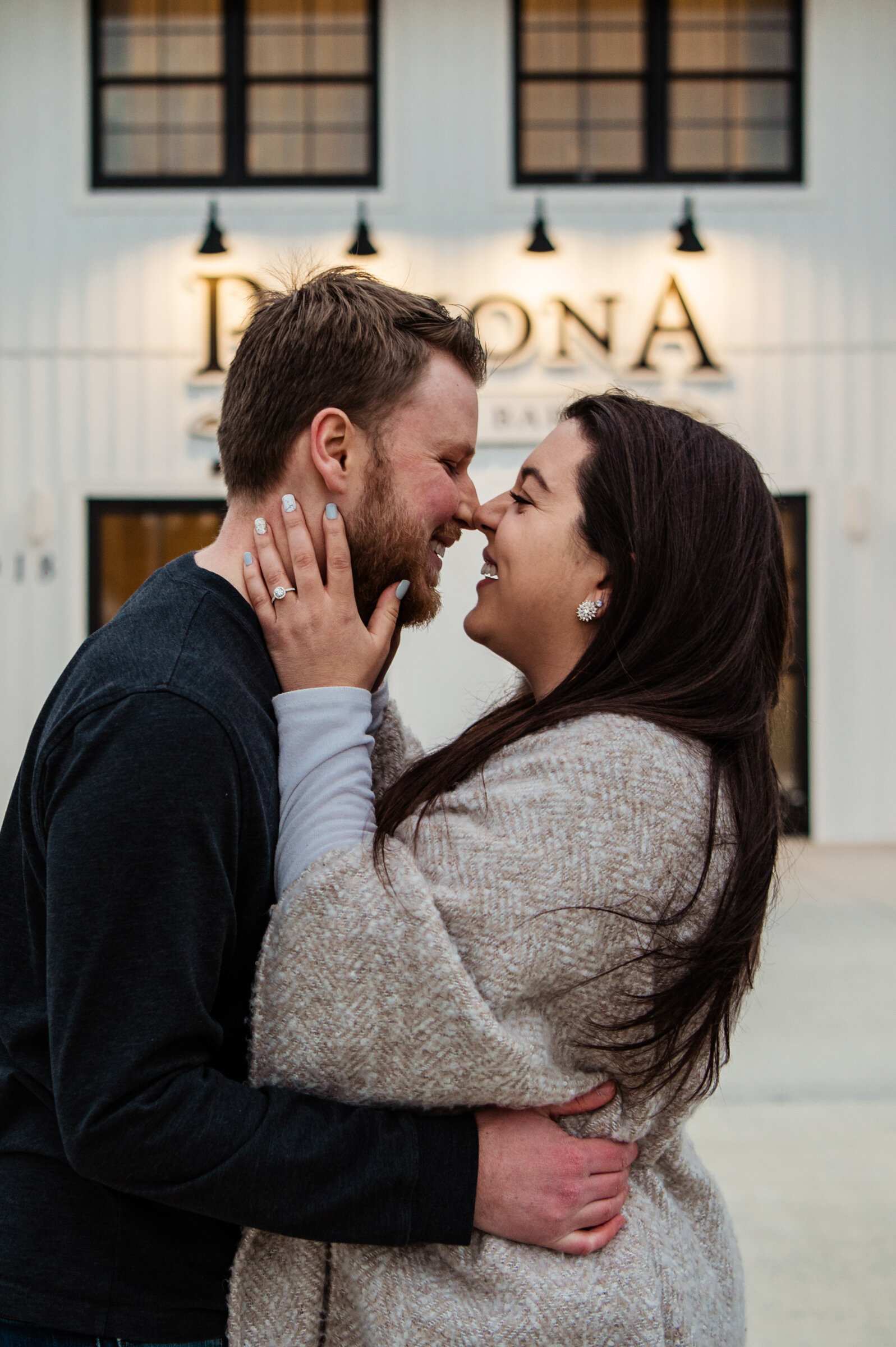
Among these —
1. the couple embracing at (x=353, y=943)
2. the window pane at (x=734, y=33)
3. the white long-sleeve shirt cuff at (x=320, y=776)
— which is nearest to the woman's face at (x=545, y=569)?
the couple embracing at (x=353, y=943)

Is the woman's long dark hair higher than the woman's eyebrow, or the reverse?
the woman's eyebrow

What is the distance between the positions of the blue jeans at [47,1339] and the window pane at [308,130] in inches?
357

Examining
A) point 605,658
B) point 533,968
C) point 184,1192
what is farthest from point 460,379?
point 184,1192

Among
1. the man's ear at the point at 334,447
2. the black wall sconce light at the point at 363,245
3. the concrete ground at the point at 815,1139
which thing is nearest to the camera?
the man's ear at the point at 334,447

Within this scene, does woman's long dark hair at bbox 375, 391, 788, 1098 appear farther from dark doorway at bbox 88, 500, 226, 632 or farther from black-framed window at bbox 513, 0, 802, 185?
black-framed window at bbox 513, 0, 802, 185

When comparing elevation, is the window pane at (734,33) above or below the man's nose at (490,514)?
above

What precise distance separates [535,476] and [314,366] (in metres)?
0.40

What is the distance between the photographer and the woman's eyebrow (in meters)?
1.85

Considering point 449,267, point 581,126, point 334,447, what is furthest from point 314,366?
point 581,126

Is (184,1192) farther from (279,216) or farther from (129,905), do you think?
(279,216)

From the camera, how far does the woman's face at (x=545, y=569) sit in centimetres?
180

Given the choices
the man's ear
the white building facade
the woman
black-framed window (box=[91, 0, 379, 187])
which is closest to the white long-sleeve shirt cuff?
the woman

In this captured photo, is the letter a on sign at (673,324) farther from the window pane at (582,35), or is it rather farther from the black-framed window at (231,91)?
the black-framed window at (231,91)

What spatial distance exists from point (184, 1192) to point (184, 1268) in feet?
0.67
